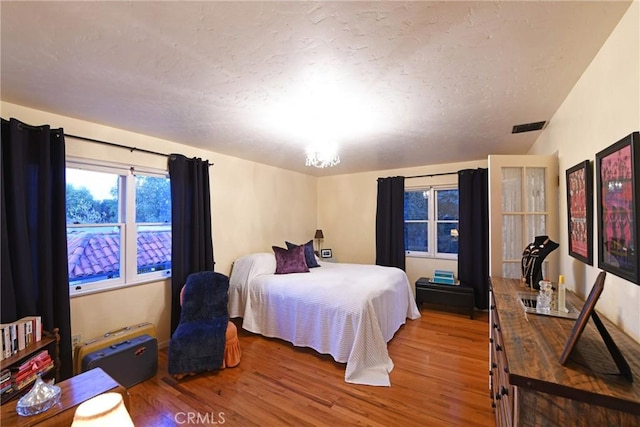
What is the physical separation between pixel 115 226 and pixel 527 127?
4231mm

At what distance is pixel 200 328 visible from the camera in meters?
2.55

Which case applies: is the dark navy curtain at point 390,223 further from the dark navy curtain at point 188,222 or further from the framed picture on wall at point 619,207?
the framed picture on wall at point 619,207

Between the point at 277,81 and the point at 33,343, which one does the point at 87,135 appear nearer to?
the point at 33,343

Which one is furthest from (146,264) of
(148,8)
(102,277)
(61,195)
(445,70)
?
(445,70)

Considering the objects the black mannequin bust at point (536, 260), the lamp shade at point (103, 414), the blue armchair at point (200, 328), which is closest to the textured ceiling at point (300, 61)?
the black mannequin bust at point (536, 260)

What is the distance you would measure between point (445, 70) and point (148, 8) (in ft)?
5.21

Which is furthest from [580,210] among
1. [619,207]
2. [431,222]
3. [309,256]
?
[309,256]

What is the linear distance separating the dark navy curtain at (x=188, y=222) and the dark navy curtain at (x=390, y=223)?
2.87 m

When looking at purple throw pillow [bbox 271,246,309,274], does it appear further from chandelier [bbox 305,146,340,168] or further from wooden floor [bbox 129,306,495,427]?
chandelier [bbox 305,146,340,168]

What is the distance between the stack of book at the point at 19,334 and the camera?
179cm

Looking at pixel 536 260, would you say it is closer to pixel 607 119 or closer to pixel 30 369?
pixel 607 119

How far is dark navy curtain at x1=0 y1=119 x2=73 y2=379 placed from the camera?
6.50 ft

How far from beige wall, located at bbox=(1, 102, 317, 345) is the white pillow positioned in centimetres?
18

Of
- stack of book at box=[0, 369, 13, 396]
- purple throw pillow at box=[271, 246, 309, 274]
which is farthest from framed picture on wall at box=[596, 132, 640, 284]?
stack of book at box=[0, 369, 13, 396]
